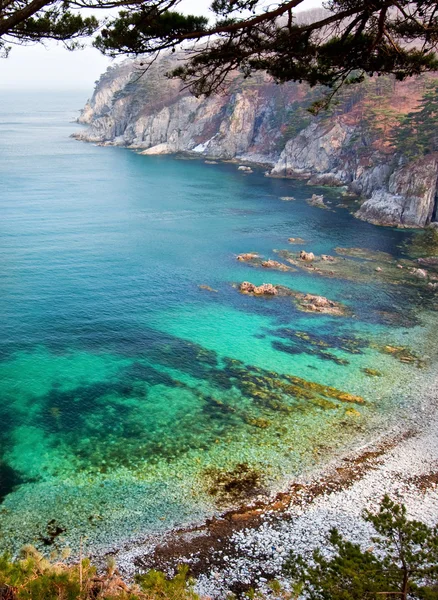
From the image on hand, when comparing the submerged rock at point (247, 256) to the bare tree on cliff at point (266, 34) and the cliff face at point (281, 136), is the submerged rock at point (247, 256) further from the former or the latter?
the bare tree on cliff at point (266, 34)

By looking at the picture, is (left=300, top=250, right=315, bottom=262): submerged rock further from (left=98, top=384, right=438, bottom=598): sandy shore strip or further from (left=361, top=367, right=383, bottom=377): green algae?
(left=98, top=384, right=438, bottom=598): sandy shore strip

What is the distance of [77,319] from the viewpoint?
149 feet

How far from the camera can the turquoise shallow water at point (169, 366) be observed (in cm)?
2606

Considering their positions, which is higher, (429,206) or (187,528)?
(429,206)

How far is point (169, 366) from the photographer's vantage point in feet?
127

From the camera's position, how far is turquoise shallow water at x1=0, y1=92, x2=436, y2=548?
26062mm

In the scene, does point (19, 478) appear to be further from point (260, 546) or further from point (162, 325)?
point (162, 325)

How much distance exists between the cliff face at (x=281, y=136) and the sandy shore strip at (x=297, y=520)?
53797 mm

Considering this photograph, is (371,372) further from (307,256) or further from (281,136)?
(281,136)

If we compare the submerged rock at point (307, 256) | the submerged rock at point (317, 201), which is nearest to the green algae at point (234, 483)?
the submerged rock at point (307, 256)

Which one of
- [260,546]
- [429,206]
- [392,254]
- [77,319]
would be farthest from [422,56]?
Result: [429,206]

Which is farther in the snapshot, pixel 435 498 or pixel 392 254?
pixel 392 254

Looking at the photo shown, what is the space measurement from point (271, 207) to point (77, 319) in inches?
1970

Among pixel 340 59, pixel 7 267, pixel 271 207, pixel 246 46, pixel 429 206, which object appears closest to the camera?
pixel 246 46
